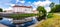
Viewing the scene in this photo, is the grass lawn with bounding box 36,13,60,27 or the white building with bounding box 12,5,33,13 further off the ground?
the white building with bounding box 12,5,33,13

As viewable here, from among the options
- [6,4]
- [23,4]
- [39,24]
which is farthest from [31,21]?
[6,4]

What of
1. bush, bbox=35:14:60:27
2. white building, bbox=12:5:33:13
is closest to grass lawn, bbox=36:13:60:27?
bush, bbox=35:14:60:27

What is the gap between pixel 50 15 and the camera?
4.11 ft

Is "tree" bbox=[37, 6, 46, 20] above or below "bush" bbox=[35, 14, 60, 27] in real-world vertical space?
above

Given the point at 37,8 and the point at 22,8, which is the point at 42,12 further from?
the point at 22,8

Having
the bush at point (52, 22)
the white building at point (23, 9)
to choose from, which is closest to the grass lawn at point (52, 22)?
the bush at point (52, 22)

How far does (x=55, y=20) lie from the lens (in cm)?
125

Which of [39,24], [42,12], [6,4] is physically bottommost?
[39,24]

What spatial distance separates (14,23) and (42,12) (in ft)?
1.12

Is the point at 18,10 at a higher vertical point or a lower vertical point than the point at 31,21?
higher

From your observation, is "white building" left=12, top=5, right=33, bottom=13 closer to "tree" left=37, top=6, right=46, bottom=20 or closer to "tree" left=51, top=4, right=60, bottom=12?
"tree" left=37, top=6, right=46, bottom=20

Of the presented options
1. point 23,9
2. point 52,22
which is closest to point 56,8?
point 52,22

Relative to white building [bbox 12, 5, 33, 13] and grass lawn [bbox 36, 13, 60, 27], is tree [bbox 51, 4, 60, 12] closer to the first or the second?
grass lawn [bbox 36, 13, 60, 27]

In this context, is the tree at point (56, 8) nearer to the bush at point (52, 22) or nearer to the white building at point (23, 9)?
the bush at point (52, 22)
